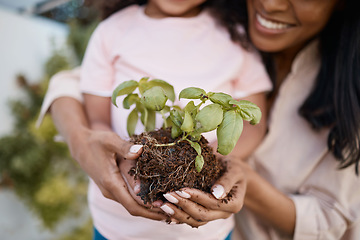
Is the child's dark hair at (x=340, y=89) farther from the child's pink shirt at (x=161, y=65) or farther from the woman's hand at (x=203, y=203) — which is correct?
the woman's hand at (x=203, y=203)

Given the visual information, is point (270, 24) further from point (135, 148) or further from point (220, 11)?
point (135, 148)

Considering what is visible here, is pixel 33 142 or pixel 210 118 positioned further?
pixel 33 142

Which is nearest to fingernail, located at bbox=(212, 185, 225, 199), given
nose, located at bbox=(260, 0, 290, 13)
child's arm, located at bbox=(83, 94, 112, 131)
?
child's arm, located at bbox=(83, 94, 112, 131)

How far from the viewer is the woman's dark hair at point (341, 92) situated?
31.2 inches

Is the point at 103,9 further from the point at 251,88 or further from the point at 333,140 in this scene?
the point at 333,140

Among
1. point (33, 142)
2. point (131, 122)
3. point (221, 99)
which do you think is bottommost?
point (33, 142)

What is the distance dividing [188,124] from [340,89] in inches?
22.6

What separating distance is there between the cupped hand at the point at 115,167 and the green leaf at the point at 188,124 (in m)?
0.08

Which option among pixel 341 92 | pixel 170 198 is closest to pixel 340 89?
pixel 341 92

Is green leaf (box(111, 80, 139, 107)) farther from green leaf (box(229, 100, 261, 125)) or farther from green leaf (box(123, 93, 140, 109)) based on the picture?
green leaf (box(229, 100, 261, 125))

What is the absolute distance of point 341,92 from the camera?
2.68 ft

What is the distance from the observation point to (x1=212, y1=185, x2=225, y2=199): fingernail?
50 centimetres

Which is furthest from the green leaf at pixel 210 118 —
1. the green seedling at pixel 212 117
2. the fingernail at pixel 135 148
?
the fingernail at pixel 135 148

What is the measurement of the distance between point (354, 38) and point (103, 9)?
2.43 ft
